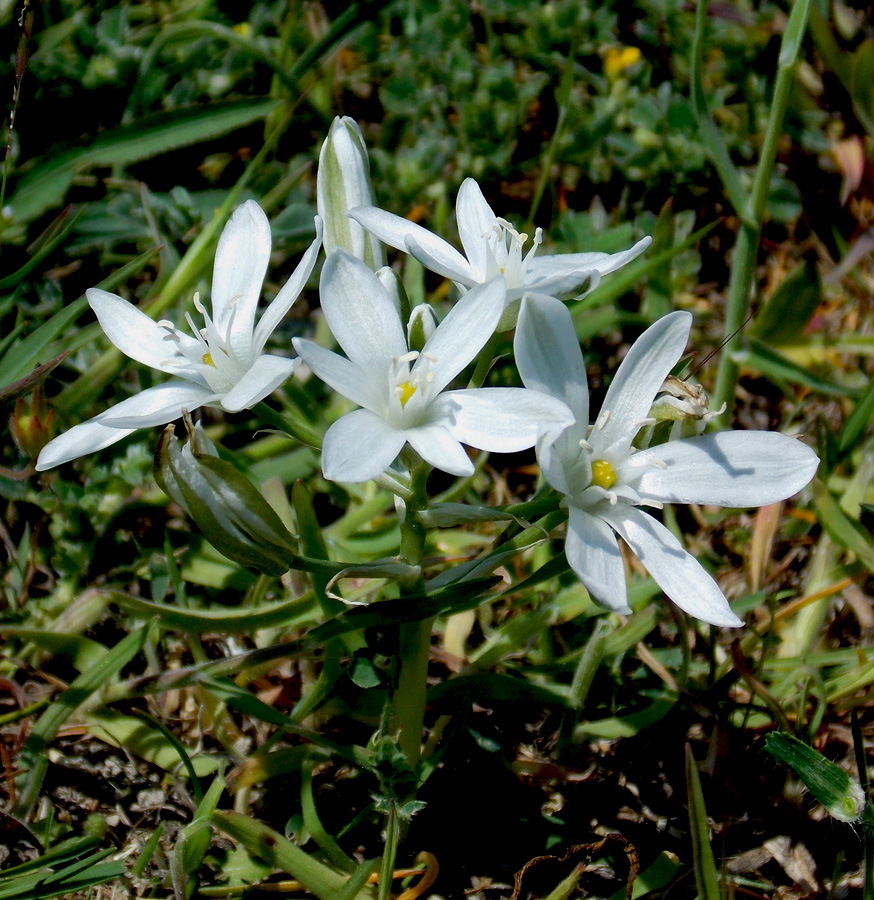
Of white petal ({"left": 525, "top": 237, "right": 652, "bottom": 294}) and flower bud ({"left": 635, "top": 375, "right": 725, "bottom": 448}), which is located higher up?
white petal ({"left": 525, "top": 237, "right": 652, "bottom": 294})

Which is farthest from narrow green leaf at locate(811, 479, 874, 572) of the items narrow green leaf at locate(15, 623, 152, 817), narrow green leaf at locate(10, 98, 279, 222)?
narrow green leaf at locate(10, 98, 279, 222)

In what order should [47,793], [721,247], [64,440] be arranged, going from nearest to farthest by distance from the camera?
1. [64,440]
2. [47,793]
3. [721,247]

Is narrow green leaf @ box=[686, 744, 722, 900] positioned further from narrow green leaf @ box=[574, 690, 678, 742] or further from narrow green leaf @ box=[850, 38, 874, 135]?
narrow green leaf @ box=[850, 38, 874, 135]

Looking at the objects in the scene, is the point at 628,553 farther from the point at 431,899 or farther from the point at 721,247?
the point at 721,247

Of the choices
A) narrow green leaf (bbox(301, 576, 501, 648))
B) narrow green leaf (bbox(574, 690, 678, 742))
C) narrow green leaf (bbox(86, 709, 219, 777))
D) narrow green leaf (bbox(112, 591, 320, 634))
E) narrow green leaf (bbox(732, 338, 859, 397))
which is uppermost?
narrow green leaf (bbox(301, 576, 501, 648))

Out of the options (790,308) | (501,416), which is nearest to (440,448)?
(501,416)

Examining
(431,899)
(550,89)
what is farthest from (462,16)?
(431,899)
